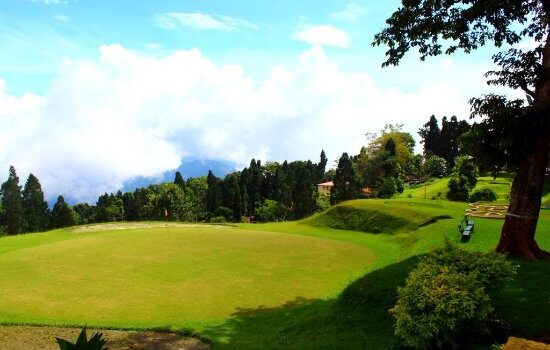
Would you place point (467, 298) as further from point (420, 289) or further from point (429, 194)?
point (429, 194)

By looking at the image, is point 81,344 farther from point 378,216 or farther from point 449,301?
point 378,216

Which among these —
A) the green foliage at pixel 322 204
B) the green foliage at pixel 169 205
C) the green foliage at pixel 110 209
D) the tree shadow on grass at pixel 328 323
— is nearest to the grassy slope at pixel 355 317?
the tree shadow on grass at pixel 328 323

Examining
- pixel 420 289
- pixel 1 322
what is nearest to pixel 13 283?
pixel 1 322

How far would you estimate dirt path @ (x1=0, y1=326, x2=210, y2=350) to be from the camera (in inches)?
490

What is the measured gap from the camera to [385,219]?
38.6 m

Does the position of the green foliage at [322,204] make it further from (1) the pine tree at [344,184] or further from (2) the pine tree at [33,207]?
(2) the pine tree at [33,207]

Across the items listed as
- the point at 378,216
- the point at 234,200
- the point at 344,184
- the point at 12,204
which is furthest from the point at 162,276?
the point at 12,204

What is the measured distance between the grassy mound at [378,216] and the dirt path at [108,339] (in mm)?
25610

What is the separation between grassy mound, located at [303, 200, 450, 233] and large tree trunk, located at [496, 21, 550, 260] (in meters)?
20.1

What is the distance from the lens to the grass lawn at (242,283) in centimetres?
1230

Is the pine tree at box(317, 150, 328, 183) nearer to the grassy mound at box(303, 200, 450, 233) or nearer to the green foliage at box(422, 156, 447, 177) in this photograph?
the green foliage at box(422, 156, 447, 177)

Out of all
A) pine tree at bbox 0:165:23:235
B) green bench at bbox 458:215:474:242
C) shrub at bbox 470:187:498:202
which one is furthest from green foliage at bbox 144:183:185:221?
green bench at bbox 458:215:474:242

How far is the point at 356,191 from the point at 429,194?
16.3m

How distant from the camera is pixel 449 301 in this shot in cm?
864
